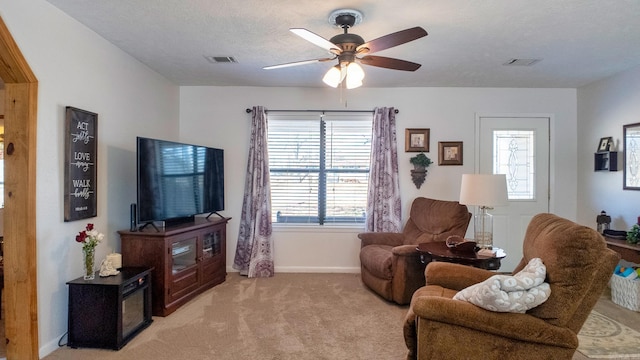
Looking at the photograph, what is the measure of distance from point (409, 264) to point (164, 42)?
313 centimetres

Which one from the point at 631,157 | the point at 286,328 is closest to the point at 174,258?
the point at 286,328

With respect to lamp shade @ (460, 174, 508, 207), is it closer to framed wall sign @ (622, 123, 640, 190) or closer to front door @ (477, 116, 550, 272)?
front door @ (477, 116, 550, 272)

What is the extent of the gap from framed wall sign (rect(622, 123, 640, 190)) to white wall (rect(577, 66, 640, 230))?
0.06m

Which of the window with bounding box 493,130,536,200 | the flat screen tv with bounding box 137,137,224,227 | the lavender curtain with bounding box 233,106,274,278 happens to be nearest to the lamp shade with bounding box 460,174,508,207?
the window with bounding box 493,130,536,200

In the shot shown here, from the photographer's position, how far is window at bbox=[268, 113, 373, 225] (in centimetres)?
461

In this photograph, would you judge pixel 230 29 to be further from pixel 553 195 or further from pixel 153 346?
pixel 553 195

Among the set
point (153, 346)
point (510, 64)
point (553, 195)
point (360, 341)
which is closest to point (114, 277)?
point (153, 346)

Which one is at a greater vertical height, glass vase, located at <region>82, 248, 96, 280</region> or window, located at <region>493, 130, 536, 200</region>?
window, located at <region>493, 130, 536, 200</region>

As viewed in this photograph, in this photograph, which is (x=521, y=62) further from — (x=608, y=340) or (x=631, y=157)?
(x=608, y=340)

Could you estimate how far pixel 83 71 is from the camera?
281cm

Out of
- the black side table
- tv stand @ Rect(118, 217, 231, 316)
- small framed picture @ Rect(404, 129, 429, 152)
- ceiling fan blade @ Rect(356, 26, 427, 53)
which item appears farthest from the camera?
small framed picture @ Rect(404, 129, 429, 152)

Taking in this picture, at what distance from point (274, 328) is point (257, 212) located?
1810 millimetres

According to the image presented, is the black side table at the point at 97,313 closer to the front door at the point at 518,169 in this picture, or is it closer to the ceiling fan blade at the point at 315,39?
the ceiling fan blade at the point at 315,39

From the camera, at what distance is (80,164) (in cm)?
273
